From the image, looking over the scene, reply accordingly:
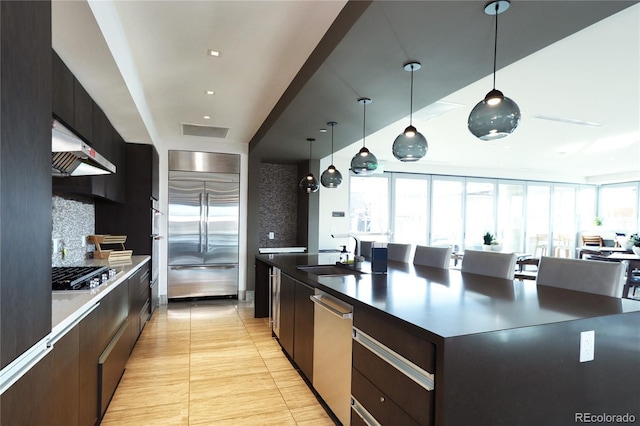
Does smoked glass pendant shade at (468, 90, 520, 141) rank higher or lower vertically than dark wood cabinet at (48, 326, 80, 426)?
higher

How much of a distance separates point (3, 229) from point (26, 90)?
46 centimetres

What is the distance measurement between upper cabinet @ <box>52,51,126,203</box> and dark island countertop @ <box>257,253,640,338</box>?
2.01m

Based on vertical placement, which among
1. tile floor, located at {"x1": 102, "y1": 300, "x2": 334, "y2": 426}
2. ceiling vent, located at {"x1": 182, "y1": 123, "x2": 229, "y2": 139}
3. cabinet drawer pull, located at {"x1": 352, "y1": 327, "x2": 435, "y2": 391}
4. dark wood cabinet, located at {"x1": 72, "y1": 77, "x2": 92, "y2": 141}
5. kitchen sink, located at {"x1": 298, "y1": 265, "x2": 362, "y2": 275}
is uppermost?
ceiling vent, located at {"x1": 182, "y1": 123, "x2": 229, "y2": 139}

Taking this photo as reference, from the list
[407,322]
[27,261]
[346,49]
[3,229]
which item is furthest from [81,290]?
[346,49]

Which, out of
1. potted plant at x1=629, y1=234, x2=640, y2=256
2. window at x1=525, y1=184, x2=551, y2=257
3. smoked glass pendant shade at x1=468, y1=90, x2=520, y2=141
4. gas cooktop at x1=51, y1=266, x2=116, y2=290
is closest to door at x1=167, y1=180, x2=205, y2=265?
gas cooktop at x1=51, y1=266, x2=116, y2=290

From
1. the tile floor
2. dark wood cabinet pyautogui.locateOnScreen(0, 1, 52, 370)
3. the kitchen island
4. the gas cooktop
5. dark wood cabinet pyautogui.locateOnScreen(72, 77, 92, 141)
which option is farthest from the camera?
dark wood cabinet pyautogui.locateOnScreen(72, 77, 92, 141)

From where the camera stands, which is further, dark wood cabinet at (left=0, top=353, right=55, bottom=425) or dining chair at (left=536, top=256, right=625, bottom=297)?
dining chair at (left=536, top=256, right=625, bottom=297)

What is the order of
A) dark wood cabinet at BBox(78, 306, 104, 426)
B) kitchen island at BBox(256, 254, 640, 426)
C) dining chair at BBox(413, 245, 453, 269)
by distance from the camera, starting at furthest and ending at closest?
dining chair at BBox(413, 245, 453, 269) → dark wood cabinet at BBox(78, 306, 104, 426) → kitchen island at BBox(256, 254, 640, 426)

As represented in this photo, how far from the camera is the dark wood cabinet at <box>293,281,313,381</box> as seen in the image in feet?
8.63

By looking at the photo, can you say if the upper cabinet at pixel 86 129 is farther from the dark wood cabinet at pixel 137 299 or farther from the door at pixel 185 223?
the door at pixel 185 223

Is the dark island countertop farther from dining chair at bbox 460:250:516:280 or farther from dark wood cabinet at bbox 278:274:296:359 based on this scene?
dark wood cabinet at bbox 278:274:296:359

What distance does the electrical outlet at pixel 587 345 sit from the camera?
1426mm

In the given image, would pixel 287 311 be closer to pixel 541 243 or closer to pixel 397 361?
pixel 397 361

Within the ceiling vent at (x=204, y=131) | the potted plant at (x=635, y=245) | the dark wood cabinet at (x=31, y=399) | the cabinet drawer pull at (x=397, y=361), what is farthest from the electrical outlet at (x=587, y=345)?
the potted plant at (x=635, y=245)
